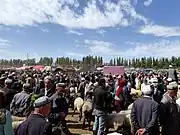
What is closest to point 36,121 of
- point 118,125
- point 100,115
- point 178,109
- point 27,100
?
point 178,109

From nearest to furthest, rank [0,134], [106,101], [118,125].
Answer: [0,134]
[106,101]
[118,125]

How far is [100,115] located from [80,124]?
402cm

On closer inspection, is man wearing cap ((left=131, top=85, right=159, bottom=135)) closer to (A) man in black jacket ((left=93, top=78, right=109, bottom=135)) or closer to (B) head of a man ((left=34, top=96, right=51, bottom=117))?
(A) man in black jacket ((left=93, top=78, right=109, bottom=135))

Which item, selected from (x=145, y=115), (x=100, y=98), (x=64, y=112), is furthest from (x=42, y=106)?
(x=100, y=98)

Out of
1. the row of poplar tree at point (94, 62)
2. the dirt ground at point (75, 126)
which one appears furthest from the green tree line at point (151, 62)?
the dirt ground at point (75, 126)

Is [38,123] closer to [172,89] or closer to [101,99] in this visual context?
[172,89]

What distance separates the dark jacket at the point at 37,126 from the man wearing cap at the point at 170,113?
10.4ft

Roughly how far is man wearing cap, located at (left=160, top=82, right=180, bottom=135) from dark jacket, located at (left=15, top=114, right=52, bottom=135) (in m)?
3.18

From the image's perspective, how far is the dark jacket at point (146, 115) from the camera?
6406mm

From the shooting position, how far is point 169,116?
6.43m

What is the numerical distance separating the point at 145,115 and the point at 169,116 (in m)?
0.48

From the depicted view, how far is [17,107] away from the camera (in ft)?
29.7

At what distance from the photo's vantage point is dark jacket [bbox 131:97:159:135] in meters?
6.41

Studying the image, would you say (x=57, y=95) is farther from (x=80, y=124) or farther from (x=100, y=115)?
(x=80, y=124)
